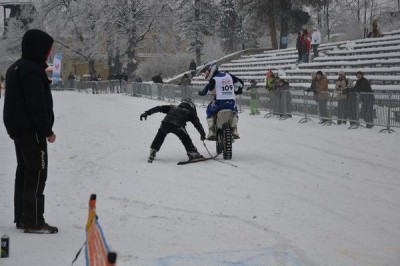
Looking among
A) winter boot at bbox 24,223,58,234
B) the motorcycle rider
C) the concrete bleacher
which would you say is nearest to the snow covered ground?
winter boot at bbox 24,223,58,234

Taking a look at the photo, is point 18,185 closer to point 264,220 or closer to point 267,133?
point 264,220

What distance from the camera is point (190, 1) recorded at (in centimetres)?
6006

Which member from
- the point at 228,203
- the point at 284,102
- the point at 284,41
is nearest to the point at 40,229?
the point at 228,203

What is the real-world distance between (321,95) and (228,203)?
39.9 feet

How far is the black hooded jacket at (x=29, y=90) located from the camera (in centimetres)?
626

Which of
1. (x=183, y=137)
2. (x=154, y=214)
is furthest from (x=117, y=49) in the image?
(x=154, y=214)

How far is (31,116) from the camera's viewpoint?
634cm

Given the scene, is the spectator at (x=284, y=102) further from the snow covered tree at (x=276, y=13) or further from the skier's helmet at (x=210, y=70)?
the snow covered tree at (x=276, y=13)

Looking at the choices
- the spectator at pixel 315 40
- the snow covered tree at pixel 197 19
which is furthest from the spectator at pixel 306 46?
the snow covered tree at pixel 197 19

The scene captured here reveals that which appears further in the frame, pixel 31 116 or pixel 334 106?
pixel 334 106

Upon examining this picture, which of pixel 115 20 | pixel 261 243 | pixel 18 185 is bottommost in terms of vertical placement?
pixel 261 243

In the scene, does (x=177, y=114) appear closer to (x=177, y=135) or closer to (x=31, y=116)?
(x=177, y=135)

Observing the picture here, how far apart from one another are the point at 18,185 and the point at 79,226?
2.80ft

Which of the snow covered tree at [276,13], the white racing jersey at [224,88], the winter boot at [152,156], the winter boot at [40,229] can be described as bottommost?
the winter boot at [40,229]
